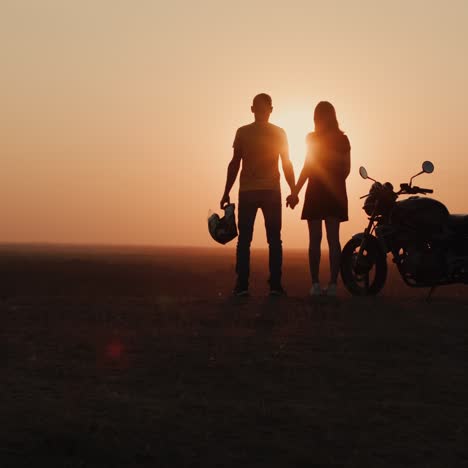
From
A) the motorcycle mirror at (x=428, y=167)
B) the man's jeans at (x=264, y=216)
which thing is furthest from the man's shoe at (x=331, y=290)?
the motorcycle mirror at (x=428, y=167)

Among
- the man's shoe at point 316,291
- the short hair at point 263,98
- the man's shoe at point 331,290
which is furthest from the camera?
the man's shoe at point 316,291

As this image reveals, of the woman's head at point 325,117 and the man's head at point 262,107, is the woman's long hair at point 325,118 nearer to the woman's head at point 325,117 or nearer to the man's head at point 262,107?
the woman's head at point 325,117

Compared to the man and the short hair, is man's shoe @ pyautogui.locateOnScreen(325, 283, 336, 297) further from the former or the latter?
the short hair

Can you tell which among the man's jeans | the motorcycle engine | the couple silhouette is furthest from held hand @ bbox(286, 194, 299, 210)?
the motorcycle engine

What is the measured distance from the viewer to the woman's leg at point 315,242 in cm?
1287

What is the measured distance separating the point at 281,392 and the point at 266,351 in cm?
152

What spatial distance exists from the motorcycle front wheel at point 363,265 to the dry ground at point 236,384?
58cm

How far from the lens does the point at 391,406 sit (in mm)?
7211

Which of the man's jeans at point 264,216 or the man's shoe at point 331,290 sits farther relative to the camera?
the man's shoe at point 331,290

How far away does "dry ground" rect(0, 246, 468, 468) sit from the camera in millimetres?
6078

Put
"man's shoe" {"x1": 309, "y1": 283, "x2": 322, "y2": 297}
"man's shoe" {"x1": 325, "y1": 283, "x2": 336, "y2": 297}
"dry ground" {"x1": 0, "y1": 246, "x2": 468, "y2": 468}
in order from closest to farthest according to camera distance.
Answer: "dry ground" {"x1": 0, "y1": 246, "x2": 468, "y2": 468}, "man's shoe" {"x1": 325, "y1": 283, "x2": 336, "y2": 297}, "man's shoe" {"x1": 309, "y1": 283, "x2": 322, "y2": 297}

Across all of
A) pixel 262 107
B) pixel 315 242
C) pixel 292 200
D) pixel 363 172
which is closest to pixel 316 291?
pixel 315 242

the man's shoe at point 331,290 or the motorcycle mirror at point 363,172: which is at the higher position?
the motorcycle mirror at point 363,172

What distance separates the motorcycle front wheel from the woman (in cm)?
19
